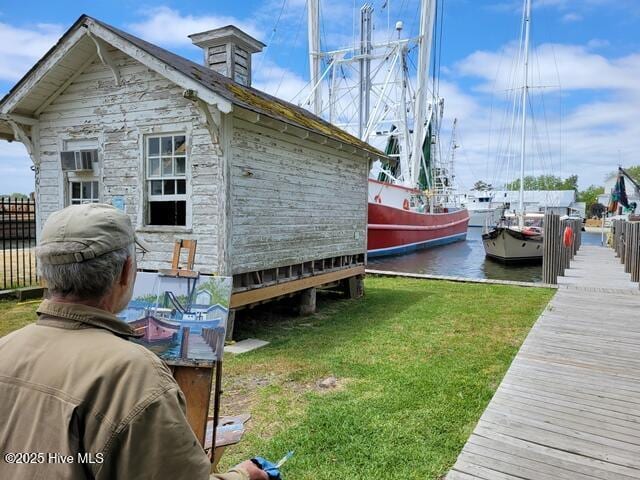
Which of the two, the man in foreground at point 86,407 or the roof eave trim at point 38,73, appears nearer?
the man in foreground at point 86,407

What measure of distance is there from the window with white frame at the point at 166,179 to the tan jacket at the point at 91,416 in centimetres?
558

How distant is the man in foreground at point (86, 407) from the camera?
108 cm

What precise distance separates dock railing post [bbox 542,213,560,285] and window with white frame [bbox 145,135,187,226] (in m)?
9.03

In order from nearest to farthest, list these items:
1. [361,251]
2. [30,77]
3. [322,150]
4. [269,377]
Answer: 1. [269,377]
2. [30,77]
3. [322,150]
4. [361,251]

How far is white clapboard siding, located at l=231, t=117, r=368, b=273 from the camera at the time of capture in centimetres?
652

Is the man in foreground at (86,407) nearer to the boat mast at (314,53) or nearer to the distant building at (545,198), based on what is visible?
the boat mast at (314,53)

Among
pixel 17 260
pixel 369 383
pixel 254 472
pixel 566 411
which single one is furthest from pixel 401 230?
pixel 254 472

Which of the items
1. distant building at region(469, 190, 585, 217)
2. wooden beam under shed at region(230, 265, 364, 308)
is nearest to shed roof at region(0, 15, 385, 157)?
wooden beam under shed at region(230, 265, 364, 308)

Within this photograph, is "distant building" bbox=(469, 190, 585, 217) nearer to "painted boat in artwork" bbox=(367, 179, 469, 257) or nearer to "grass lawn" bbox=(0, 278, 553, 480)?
"painted boat in artwork" bbox=(367, 179, 469, 257)

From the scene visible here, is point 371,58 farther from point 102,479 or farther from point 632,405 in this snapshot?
point 102,479

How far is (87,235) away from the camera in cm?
132

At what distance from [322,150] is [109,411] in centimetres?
772

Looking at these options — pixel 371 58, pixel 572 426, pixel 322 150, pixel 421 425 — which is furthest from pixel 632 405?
pixel 371 58

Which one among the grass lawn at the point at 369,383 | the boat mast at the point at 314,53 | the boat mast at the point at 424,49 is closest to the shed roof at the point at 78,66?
the grass lawn at the point at 369,383
